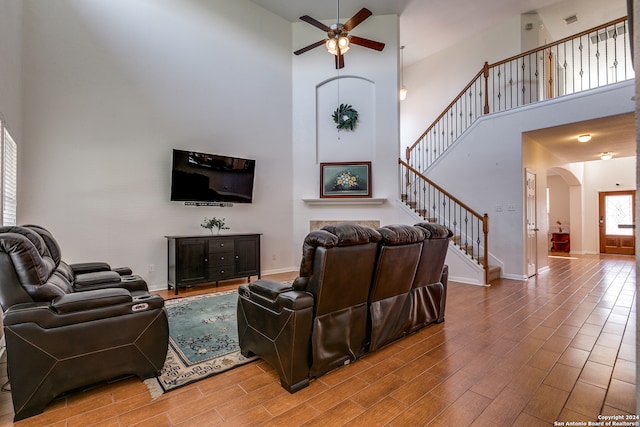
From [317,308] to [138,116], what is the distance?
4344 millimetres

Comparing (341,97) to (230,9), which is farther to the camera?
(341,97)

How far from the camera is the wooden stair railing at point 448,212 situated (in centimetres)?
584

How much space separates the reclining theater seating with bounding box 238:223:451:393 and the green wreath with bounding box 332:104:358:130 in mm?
4211

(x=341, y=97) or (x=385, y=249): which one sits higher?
(x=341, y=97)

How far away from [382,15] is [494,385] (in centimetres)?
688

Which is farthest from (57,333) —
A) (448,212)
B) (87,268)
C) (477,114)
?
(477,114)

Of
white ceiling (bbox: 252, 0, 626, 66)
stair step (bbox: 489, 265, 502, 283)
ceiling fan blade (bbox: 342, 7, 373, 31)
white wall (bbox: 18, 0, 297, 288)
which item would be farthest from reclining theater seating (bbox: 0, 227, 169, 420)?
white ceiling (bbox: 252, 0, 626, 66)

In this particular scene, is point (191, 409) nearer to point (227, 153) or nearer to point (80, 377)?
point (80, 377)

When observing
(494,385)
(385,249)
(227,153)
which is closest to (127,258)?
(227,153)

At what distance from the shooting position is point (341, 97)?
655 centimetres

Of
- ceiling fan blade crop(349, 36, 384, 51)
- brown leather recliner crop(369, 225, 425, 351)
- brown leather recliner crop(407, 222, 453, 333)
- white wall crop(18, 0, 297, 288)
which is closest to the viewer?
brown leather recliner crop(369, 225, 425, 351)

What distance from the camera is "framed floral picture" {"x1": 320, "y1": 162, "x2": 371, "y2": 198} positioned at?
634 cm

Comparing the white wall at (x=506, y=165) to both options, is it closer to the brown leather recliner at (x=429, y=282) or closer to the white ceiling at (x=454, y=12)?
the white ceiling at (x=454, y=12)

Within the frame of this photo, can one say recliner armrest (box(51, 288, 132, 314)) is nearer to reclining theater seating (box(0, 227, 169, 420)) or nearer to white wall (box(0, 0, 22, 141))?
reclining theater seating (box(0, 227, 169, 420))
